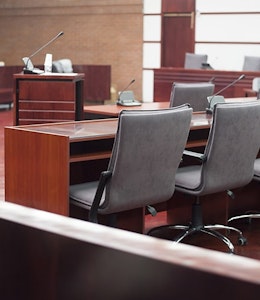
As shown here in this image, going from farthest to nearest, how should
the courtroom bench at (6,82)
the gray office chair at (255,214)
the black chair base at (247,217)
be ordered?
the courtroom bench at (6,82), the black chair base at (247,217), the gray office chair at (255,214)

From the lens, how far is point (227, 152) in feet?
11.9

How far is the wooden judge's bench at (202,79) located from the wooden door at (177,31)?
2703mm

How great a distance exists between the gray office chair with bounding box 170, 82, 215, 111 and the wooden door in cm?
753

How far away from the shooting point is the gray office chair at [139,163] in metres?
3.13

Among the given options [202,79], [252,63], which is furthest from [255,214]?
[252,63]

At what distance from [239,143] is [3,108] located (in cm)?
980

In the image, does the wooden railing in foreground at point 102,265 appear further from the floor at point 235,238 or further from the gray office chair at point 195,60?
the gray office chair at point 195,60

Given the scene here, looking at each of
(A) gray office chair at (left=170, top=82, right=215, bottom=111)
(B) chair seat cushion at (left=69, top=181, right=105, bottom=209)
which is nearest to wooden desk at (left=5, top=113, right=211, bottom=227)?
(B) chair seat cushion at (left=69, top=181, right=105, bottom=209)

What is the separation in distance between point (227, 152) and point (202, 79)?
674cm

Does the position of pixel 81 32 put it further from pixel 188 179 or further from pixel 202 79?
pixel 188 179

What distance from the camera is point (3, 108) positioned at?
12.9m

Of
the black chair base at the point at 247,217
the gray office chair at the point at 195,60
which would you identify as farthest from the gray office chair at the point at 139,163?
the gray office chair at the point at 195,60

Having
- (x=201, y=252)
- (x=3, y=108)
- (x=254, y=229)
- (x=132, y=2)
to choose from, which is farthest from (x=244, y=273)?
(x=132, y=2)

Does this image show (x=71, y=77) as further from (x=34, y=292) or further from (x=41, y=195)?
(x=34, y=292)
